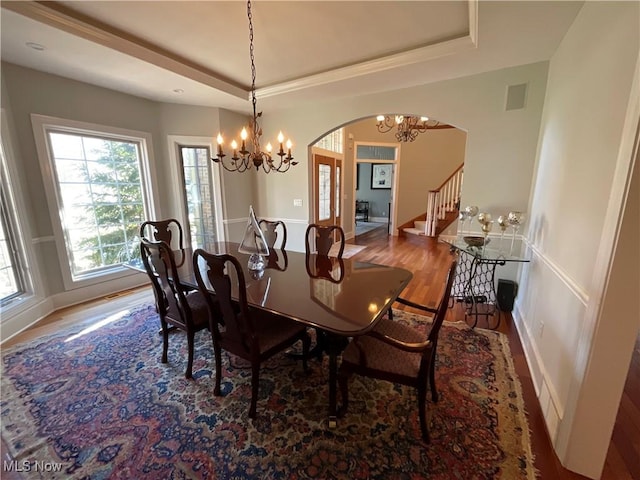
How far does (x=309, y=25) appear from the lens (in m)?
2.24

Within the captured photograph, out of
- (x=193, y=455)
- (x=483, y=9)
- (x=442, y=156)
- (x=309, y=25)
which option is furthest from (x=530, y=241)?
(x=442, y=156)

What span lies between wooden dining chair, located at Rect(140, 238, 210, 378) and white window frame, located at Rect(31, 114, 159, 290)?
→ 1970 millimetres

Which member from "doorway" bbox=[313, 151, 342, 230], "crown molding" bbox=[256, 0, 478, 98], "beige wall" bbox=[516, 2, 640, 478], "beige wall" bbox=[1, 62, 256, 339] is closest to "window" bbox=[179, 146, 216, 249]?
"beige wall" bbox=[1, 62, 256, 339]

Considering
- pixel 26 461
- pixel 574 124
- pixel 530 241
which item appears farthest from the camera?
pixel 530 241

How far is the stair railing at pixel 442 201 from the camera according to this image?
21.2 feet

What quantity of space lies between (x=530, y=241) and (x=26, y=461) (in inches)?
162

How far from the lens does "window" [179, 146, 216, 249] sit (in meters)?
4.32

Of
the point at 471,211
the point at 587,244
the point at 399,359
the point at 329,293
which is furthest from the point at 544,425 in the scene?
the point at 471,211

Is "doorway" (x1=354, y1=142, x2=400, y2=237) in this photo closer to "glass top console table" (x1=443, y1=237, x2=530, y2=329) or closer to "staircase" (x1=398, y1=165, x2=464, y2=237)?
"staircase" (x1=398, y1=165, x2=464, y2=237)

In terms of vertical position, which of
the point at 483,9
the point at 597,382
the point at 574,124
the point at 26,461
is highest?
the point at 483,9

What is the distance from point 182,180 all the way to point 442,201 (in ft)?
18.7

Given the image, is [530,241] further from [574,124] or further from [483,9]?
[483,9]

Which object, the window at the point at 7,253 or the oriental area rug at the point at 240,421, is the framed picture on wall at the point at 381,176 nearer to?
the oriental area rug at the point at 240,421

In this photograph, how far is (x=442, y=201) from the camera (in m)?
6.63
